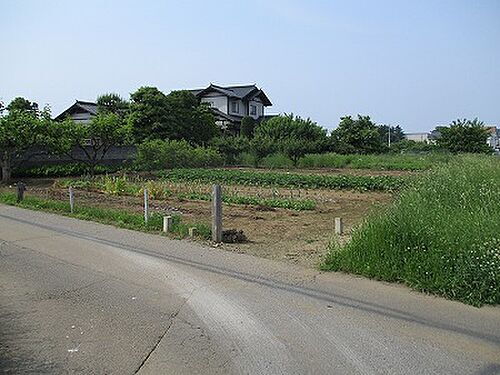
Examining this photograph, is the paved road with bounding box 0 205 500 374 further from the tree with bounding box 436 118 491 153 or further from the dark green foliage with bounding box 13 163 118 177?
the tree with bounding box 436 118 491 153

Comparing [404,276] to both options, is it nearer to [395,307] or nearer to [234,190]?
[395,307]

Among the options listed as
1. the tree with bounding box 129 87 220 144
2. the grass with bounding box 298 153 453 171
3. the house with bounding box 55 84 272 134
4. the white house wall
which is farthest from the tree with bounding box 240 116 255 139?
the grass with bounding box 298 153 453 171

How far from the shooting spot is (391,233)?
6.12 m

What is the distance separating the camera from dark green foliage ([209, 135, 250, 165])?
33.9 m

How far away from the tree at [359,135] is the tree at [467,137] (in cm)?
591

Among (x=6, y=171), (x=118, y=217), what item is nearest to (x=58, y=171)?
(x=6, y=171)

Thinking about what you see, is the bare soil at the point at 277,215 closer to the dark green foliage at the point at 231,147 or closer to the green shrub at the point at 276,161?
the green shrub at the point at 276,161

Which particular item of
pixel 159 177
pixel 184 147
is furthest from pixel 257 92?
pixel 159 177

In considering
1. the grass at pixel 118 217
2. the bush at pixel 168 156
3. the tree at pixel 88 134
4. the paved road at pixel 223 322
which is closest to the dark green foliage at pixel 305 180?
the tree at pixel 88 134

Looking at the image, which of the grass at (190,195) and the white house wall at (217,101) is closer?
the grass at (190,195)

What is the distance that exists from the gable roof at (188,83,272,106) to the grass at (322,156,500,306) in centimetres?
3980

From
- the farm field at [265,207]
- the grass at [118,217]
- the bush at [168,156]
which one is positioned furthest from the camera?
the bush at [168,156]

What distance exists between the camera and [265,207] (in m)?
13.3

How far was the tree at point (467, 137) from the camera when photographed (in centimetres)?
3909
